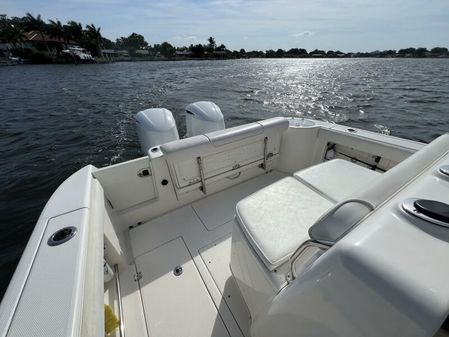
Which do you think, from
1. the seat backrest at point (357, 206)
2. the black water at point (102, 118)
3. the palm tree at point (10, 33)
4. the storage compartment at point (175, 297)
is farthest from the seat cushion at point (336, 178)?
the palm tree at point (10, 33)

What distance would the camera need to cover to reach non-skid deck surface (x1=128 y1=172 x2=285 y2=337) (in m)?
1.19

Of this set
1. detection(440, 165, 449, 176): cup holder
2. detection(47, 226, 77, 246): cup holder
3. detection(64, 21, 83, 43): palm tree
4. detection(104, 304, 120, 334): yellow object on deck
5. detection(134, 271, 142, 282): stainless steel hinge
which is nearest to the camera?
detection(440, 165, 449, 176): cup holder

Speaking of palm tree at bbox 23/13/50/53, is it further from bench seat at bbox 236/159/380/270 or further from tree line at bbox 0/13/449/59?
bench seat at bbox 236/159/380/270

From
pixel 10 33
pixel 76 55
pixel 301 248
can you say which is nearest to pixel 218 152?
pixel 301 248

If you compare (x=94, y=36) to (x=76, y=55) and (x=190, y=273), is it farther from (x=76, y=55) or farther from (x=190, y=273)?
(x=190, y=273)

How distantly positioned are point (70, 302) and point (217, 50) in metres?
53.4

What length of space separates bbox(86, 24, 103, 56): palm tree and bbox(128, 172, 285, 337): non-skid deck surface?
42643 millimetres

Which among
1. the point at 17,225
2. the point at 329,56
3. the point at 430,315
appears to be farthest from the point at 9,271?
the point at 329,56

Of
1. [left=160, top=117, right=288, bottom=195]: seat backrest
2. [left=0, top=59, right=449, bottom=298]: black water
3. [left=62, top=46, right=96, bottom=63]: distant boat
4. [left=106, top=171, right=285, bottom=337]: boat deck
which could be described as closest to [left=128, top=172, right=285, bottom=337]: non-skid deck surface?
[left=106, top=171, right=285, bottom=337]: boat deck

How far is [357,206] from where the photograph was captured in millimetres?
608

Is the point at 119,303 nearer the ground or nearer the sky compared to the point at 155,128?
nearer the ground

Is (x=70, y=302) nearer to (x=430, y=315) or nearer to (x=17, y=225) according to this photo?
(x=430, y=315)

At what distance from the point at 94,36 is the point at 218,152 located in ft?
143

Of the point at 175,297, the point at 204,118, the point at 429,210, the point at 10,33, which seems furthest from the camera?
the point at 10,33
